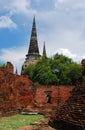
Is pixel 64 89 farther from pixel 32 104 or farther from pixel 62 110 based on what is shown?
pixel 62 110

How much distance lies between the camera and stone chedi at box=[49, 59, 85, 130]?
493 inches

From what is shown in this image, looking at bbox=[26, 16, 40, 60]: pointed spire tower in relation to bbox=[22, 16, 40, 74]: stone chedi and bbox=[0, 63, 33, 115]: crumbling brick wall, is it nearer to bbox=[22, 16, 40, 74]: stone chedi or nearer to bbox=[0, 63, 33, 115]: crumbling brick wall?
bbox=[22, 16, 40, 74]: stone chedi

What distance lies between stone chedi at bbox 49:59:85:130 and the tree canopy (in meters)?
29.9

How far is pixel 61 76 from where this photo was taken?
46.0 metres

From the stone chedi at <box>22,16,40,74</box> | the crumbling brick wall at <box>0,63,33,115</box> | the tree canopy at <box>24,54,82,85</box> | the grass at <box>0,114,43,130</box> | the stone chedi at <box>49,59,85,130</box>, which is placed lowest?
the grass at <box>0,114,43,130</box>

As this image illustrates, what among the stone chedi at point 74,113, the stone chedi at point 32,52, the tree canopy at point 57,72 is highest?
the stone chedi at point 32,52

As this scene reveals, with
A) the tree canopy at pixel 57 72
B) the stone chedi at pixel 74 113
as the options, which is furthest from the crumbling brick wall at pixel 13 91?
the tree canopy at pixel 57 72

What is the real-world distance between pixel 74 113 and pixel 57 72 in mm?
34728

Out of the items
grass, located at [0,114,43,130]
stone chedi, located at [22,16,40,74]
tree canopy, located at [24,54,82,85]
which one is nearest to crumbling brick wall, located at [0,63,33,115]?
grass, located at [0,114,43,130]

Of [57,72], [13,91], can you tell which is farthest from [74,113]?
[57,72]

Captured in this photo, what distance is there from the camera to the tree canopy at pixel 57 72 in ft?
149

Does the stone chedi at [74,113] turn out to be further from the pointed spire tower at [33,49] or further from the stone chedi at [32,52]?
the pointed spire tower at [33,49]

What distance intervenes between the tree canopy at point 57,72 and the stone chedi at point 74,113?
98.1ft

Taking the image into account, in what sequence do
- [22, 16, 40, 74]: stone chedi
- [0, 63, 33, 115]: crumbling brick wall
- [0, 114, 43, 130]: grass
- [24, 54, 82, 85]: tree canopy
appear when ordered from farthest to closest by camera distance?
[22, 16, 40, 74]: stone chedi, [24, 54, 82, 85]: tree canopy, [0, 63, 33, 115]: crumbling brick wall, [0, 114, 43, 130]: grass
